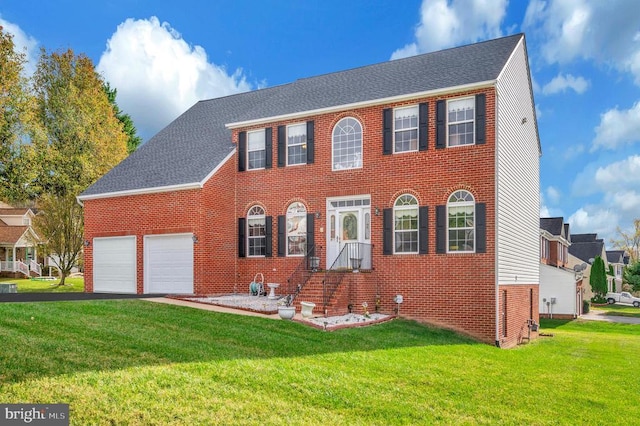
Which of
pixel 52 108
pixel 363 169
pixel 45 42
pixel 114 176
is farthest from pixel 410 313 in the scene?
pixel 45 42

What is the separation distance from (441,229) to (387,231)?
171 cm

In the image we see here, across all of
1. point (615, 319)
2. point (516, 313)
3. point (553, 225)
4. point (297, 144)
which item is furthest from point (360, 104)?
point (553, 225)

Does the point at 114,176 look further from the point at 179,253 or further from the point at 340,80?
the point at 340,80

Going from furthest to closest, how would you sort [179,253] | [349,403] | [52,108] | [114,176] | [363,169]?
[52,108] → [114,176] → [179,253] → [363,169] → [349,403]

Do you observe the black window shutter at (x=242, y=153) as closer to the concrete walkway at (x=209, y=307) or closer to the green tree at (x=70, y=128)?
the concrete walkway at (x=209, y=307)

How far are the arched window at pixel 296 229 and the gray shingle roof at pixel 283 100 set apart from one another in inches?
129

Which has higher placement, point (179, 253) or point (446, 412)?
point (179, 253)

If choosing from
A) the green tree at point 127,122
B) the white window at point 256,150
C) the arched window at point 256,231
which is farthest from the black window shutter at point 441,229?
the green tree at point 127,122

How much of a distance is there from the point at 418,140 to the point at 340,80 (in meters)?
5.49

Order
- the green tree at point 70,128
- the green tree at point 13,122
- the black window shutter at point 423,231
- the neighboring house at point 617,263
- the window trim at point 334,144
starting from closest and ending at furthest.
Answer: the black window shutter at point 423,231 < the window trim at point 334,144 < the green tree at point 13,122 < the green tree at point 70,128 < the neighboring house at point 617,263

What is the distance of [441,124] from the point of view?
16.4 metres

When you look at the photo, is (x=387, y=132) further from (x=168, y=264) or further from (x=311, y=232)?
(x=168, y=264)

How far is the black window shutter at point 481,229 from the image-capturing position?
51.0 feet

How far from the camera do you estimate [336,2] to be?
20.4 m
